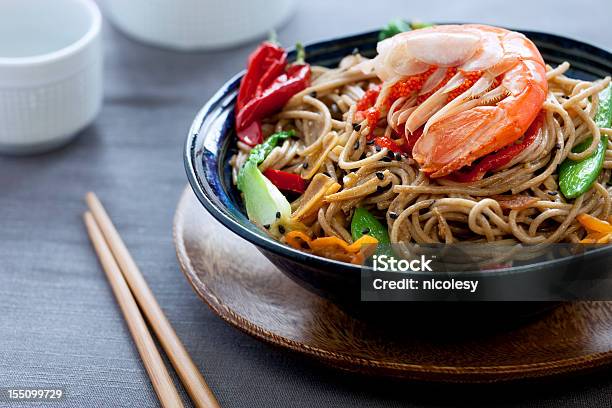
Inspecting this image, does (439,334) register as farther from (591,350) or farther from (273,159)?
(273,159)

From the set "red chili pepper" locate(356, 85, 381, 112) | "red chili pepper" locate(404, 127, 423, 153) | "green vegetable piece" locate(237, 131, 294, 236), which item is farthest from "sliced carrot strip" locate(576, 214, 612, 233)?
"green vegetable piece" locate(237, 131, 294, 236)

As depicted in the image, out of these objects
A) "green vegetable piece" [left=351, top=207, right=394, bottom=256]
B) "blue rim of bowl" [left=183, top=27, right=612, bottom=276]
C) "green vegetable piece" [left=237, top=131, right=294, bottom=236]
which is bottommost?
"green vegetable piece" [left=237, top=131, right=294, bottom=236]

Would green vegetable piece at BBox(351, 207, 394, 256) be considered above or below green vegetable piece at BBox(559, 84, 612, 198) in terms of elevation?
below

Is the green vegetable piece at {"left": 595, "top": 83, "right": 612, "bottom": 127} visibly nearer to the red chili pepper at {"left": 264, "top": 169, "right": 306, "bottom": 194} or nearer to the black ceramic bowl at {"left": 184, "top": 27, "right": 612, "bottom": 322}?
the black ceramic bowl at {"left": 184, "top": 27, "right": 612, "bottom": 322}

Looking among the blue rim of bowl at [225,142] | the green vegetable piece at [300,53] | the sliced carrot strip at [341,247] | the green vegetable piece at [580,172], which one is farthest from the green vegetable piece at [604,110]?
the green vegetable piece at [300,53]

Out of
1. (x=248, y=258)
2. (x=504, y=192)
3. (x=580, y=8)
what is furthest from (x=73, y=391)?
(x=580, y=8)

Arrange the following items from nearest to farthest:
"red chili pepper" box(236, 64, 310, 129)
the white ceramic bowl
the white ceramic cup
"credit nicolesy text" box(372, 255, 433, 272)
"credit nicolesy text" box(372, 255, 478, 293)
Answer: "credit nicolesy text" box(372, 255, 478, 293) → "credit nicolesy text" box(372, 255, 433, 272) → "red chili pepper" box(236, 64, 310, 129) → the white ceramic cup → the white ceramic bowl

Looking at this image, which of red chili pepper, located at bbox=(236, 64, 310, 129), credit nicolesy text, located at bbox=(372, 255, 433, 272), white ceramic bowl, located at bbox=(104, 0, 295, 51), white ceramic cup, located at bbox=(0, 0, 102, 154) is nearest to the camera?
credit nicolesy text, located at bbox=(372, 255, 433, 272)

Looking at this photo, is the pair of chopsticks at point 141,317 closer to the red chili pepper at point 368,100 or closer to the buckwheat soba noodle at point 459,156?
the buckwheat soba noodle at point 459,156
